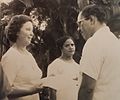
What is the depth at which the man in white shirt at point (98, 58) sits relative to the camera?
2207 millimetres

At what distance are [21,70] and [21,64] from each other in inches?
1.3

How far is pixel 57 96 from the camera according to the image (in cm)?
226

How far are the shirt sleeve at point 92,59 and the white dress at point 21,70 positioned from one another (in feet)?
0.82

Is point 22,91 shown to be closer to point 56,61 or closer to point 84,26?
point 56,61

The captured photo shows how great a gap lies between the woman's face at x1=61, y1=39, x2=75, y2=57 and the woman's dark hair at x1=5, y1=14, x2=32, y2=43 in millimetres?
270

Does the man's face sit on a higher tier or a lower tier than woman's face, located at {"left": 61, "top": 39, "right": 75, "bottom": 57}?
higher

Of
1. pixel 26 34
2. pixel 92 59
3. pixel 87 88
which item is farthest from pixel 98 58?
pixel 26 34

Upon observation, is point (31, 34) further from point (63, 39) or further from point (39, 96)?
point (39, 96)

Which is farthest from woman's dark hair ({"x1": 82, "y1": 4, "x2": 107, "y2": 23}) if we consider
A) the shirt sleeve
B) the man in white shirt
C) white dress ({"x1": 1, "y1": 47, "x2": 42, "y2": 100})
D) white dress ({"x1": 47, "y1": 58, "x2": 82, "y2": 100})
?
white dress ({"x1": 1, "y1": 47, "x2": 42, "y2": 100})

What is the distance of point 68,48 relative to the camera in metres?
2.29

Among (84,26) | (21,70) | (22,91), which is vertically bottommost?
(22,91)

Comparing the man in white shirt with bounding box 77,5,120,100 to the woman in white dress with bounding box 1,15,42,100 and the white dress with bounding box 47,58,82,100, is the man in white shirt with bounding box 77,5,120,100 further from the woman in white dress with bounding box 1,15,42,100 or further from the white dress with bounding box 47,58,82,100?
the woman in white dress with bounding box 1,15,42,100

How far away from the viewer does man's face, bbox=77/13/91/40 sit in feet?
7.45

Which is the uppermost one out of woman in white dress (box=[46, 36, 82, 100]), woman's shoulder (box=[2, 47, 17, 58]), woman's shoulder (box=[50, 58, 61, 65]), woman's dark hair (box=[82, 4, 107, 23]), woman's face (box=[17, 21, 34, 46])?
woman's dark hair (box=[82, 4, 107, 23])
